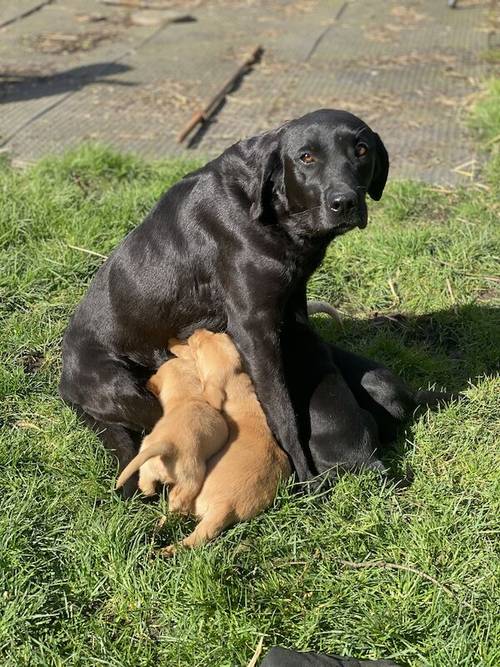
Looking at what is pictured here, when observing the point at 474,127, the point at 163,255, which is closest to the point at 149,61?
the point at 474,127

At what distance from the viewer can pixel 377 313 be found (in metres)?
5.12

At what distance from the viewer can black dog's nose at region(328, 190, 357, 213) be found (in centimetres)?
342

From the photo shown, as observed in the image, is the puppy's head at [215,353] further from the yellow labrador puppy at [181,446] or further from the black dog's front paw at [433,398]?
the black dog's front paw at [433,398]

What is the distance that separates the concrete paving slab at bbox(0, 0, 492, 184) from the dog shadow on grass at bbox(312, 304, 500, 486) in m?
2.09

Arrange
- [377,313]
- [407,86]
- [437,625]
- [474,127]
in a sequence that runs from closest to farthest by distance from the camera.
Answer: [437,625] → [377,313] → [474,127] → [407,86]

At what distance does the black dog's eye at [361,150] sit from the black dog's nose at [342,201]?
26cm

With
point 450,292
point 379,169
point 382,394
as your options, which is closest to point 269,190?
point 379,169

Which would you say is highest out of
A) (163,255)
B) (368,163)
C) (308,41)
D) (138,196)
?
(368,163)

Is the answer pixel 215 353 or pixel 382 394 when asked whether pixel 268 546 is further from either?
pixel 382 394

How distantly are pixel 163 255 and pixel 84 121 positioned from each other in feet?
14.3

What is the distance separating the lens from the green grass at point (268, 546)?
2879 mm

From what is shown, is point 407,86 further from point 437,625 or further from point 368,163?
point 437,625

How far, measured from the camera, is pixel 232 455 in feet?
10.9

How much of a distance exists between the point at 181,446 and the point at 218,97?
592 cm
